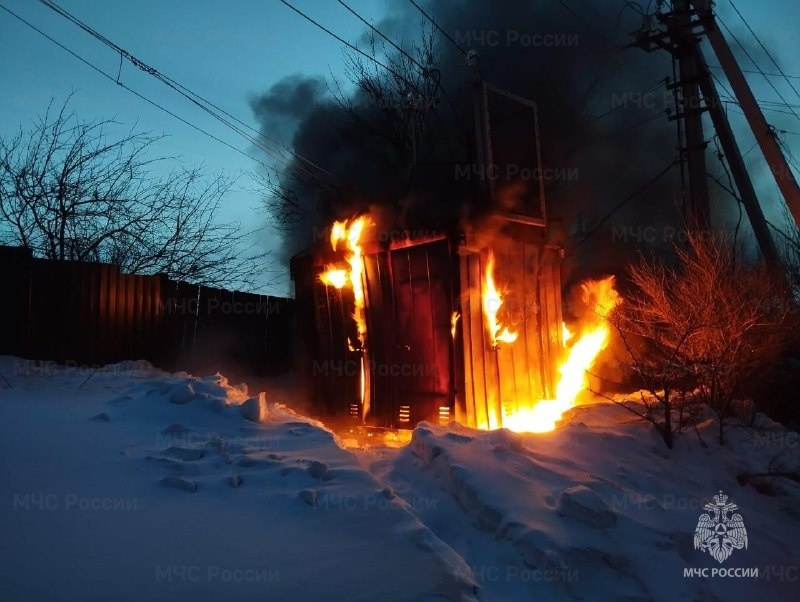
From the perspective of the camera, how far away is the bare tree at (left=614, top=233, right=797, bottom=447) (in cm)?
766

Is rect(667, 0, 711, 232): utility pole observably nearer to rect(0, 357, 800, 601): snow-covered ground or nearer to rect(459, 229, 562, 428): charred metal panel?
rect(459, 229, 562, 428): charred metal panel

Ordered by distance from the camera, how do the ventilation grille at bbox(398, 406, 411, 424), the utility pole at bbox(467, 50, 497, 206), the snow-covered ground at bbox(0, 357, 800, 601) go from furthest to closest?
1. the utility pole at bbox(467, 50, 497, 206)
2. the ventilation grille at bbox(398, 406, 411, 424)
3. the snow-covered ground at bbox(0, 357, 800, 601)

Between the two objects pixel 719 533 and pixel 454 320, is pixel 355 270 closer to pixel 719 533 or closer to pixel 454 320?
Result: pixel 454 320

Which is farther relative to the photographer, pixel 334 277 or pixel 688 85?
pixel 688 85

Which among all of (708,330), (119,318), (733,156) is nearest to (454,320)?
(708,330)

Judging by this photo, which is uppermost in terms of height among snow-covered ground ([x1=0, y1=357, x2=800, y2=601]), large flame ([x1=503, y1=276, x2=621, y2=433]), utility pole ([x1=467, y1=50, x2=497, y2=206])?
utility pole ([x1=467, y1=50, x2=497, y2=206])

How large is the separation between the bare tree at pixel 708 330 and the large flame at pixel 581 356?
1.49m

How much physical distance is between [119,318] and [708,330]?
31.7 feet

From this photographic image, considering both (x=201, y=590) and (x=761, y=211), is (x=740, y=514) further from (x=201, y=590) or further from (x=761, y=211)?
(x=761, y=211)

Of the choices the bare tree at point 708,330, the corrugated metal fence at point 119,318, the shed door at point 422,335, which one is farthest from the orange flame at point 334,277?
the bare tree at point 708,330

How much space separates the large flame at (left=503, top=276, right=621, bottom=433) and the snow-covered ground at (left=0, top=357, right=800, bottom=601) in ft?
9.16

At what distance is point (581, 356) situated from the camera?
458 inches

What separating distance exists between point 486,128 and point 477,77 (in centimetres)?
90

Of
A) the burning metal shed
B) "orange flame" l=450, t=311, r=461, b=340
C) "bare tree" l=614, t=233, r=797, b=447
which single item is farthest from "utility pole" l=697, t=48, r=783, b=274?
"orange flame" l=450, t=311, r=461, b=340
